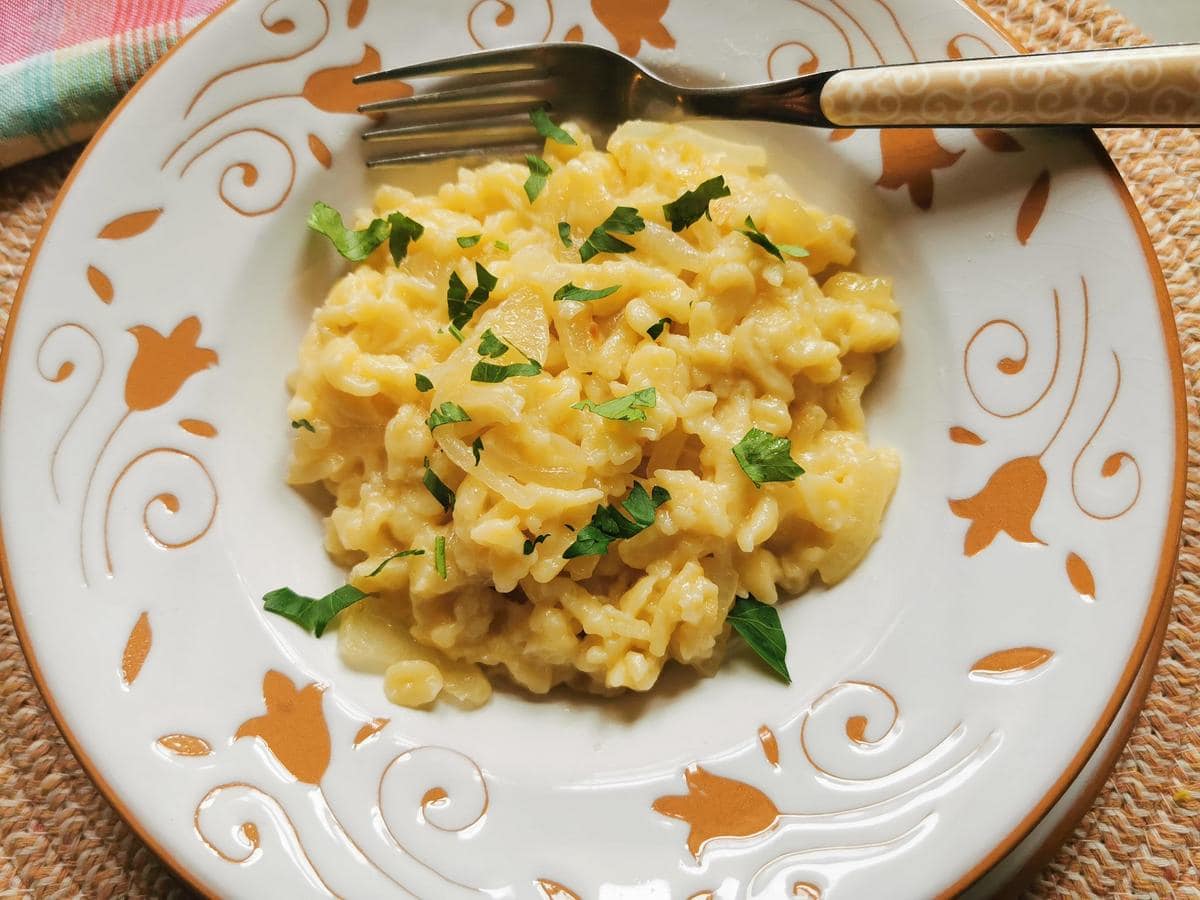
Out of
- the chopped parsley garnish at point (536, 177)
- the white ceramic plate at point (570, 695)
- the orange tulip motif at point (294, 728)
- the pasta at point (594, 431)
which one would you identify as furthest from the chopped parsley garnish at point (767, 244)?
the orange tulip motif at point (294, 728)

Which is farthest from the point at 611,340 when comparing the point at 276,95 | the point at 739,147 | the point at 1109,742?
the point at 1109,742

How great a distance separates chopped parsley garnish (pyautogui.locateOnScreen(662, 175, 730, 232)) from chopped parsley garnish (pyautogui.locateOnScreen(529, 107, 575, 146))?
464 mm

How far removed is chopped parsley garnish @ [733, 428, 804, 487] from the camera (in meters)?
2.87

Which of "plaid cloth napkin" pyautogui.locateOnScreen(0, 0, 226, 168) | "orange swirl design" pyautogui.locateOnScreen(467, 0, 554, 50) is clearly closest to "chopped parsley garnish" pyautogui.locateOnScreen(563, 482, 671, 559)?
"orange swirl design" pyautogui.locateOnScreen(467, 0, 554, 50)

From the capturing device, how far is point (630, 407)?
2816mm

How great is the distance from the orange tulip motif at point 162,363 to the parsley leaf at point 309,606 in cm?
69

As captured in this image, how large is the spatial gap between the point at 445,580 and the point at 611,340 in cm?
86

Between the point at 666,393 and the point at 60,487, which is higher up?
the point at 666,393

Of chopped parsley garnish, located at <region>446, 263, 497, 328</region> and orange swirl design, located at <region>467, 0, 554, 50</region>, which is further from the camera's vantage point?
orange swirl design, located at <region>467, 0, 554, 50</region>

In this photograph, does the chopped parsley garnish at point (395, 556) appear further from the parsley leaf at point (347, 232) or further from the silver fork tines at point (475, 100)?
the silver fork tines at point (475, 100)

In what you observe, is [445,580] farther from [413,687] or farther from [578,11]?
[578,11]

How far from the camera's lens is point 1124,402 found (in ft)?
8.86

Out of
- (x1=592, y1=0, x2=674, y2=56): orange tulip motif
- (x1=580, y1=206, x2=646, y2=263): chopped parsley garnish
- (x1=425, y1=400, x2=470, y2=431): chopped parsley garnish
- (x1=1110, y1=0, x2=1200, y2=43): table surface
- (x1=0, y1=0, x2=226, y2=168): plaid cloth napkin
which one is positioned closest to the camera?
(x1=425, y1=400, x2=470, y2=431): chopped parsley garnish

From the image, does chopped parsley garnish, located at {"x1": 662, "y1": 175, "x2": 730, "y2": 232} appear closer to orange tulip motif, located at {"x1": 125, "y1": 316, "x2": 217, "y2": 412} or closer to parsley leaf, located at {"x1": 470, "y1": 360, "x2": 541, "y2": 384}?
parsley leaf, located at {"x1": 470, "y1": 360, "x2": 541, "y2": 384}
